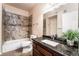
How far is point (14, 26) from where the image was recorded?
1464 millimetres

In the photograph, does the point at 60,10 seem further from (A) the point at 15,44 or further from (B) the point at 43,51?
(A) the point at 15,44

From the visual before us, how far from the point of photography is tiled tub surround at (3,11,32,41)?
143cm

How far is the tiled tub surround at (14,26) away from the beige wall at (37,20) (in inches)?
4.2

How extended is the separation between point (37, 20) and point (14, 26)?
1.16 ft

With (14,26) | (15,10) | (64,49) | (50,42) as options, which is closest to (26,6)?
(15,10)

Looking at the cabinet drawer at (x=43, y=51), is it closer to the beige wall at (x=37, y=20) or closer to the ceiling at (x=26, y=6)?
the beige wall at (x=37, y=20)

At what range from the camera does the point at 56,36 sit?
4.83ft

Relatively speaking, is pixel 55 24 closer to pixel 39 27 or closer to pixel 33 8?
pixel 39 27

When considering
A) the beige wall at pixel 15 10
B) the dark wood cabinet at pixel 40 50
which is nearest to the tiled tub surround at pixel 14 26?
the beige wall at pixel 15 10

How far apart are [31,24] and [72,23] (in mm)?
590

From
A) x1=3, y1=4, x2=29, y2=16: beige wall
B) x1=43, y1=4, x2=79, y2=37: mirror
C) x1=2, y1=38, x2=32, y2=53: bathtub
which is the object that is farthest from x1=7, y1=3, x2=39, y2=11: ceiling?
x1=2, y1=38, x2=32, y2=53: bathtub

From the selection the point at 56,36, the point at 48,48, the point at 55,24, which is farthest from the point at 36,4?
the point at 48,48

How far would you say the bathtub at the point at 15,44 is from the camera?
1.44 m

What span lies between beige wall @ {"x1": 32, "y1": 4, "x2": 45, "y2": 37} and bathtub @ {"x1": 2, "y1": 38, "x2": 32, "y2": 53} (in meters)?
0.18
